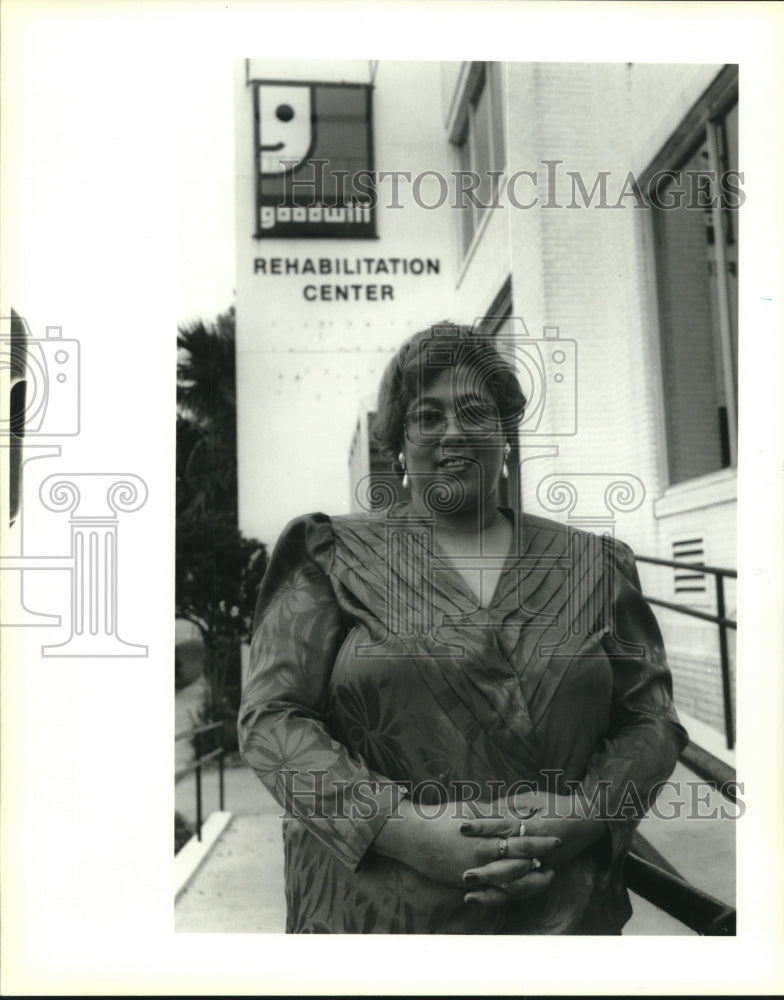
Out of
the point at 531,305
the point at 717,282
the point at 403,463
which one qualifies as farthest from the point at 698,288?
the point at 403,463

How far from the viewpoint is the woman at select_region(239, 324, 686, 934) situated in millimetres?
2477

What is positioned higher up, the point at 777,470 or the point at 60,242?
the point at 60,242

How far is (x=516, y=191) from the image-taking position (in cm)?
280

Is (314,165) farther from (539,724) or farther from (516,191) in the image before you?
(539,724)

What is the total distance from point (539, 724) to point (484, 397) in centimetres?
83

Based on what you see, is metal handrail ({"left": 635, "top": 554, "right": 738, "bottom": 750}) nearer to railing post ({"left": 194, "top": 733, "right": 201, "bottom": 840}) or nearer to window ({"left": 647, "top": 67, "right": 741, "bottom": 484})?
window ({"left": 647, "top": 67, "right": 741, "bottom": 484})

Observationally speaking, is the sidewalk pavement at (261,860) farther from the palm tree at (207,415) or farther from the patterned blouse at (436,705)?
the palm tree at (207,415)

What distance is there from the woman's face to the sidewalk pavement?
88 centimetres

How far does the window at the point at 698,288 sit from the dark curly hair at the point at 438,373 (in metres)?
0.47

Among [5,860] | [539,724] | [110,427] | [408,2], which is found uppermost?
[408,2]

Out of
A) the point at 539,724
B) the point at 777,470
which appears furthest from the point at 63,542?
the point at 777,470

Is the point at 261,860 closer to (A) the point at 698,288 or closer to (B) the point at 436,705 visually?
(B) the point at 436,705

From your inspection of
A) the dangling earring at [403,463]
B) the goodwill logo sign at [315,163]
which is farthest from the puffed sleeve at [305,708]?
the goodwill logo sign at [315,163]

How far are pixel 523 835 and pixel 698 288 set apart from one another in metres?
1.54
